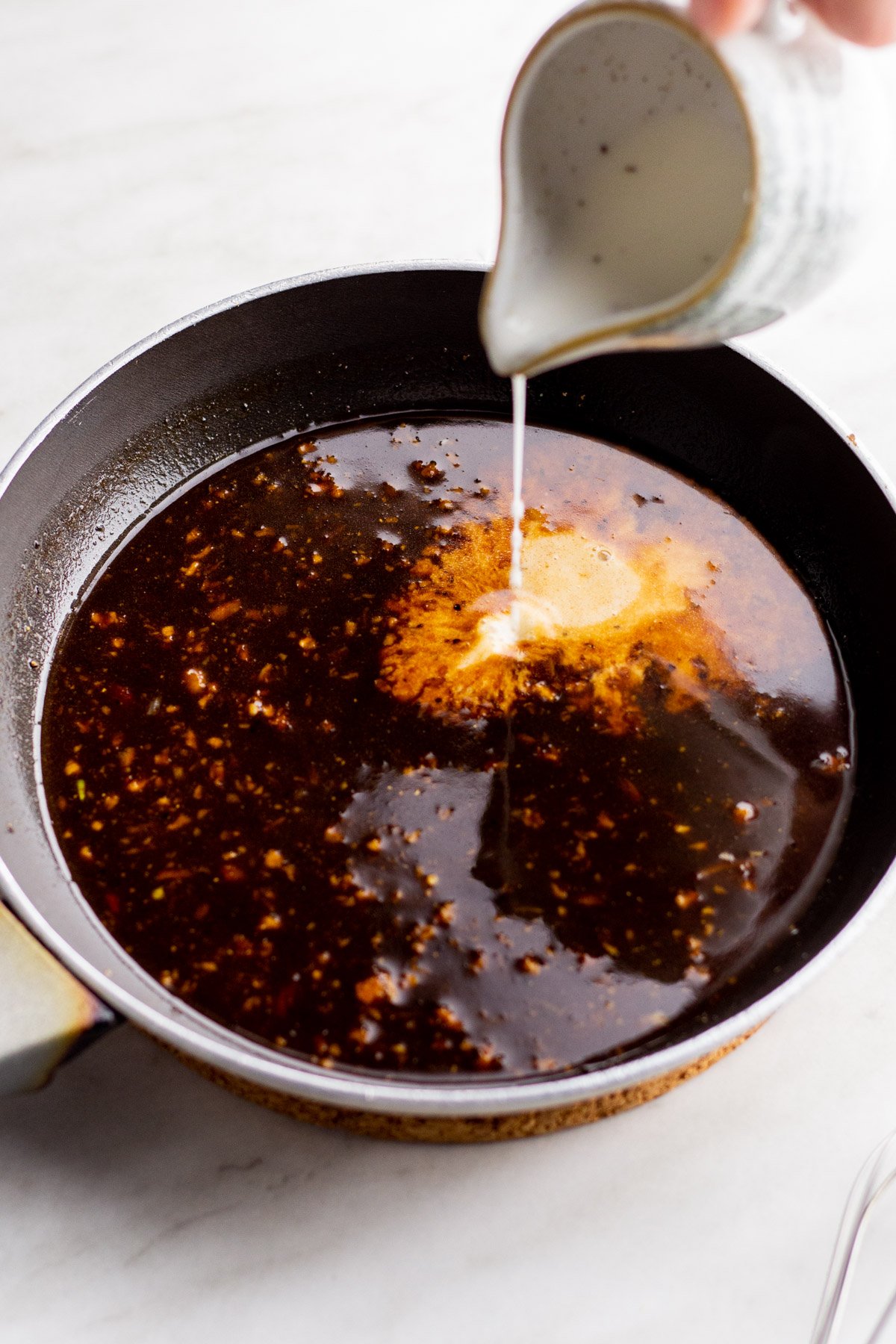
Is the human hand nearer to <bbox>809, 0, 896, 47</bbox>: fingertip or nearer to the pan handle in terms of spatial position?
<bbox>809, 0, 896, 47</bbox>: fingertip

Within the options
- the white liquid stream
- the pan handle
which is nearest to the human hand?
the white liquid stream

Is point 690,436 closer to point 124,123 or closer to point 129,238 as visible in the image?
point 129,238

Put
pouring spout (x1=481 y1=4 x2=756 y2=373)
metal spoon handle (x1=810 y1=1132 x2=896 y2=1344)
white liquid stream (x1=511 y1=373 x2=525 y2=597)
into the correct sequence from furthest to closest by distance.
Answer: white liquid stream (x1=511 y1=373 x2=525 y2=597)
metal spoon handle (x1=810 y1=1132 x2=896 y2=1344)
pouring spout (x1=481 y1=4 x2=756 y2=373)

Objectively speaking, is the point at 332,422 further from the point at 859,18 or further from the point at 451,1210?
the point at 451,1210

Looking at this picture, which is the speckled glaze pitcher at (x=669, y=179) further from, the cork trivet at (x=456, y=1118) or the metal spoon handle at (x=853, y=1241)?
the metal spoon handle at (x=853, y=1241)

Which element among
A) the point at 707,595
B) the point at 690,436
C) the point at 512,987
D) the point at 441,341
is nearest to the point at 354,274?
the point at 441,341

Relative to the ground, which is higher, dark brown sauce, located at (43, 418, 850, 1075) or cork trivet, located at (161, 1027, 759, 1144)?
dark brown sauce, located at (43, 418, 850, 1075)

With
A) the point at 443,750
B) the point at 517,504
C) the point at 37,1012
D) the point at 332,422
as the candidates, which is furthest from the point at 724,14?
the point at 37,1012
